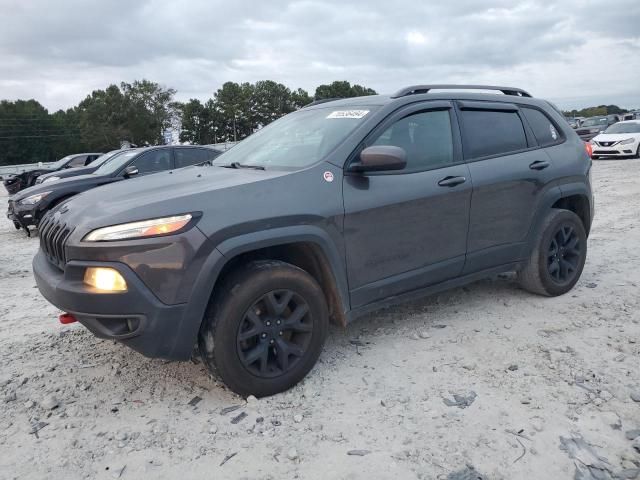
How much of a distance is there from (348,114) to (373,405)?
1.96m

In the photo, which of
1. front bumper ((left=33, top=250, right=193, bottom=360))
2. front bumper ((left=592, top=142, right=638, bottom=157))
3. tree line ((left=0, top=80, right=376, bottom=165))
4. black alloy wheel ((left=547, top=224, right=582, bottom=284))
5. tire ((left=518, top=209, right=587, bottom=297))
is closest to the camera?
front bumper ((left=33, top=250, right=193, bottom=360))

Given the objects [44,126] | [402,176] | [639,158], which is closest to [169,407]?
[402,176]

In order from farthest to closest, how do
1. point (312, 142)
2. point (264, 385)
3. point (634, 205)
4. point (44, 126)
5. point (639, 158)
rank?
point (44, 126), point (639, 158), point (634, 205), point (312, 142), point (264, 385)

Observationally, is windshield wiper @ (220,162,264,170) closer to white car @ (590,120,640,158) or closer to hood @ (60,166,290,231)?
hood @ (60,166,290,231)

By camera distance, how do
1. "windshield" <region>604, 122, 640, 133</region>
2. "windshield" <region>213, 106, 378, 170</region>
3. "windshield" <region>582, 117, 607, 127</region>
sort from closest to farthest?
"windshield" <region>213, 106, 378, 170</region>, "windshield" <region>604, 122, 640, 133</region>, "windshield" <region>582, 117, 607, 127</region>

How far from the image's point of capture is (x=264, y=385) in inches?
117

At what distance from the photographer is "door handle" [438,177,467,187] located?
3665 millimetres

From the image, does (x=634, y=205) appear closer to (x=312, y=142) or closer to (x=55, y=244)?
(x=312, y=142)

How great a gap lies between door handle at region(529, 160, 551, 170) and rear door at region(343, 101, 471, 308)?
767 mm

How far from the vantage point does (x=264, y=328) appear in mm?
2943

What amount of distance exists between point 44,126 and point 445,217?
8807cm

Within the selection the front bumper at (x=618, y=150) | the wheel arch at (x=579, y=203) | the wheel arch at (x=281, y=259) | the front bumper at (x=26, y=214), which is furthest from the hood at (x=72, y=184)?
the front bumper at (x=618, y=150)

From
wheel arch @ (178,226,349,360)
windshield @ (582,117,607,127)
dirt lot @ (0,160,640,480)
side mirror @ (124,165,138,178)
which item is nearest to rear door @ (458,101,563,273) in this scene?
dirt lot @ (0,160,640,480)

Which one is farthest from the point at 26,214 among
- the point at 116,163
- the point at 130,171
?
the point at 130,171
